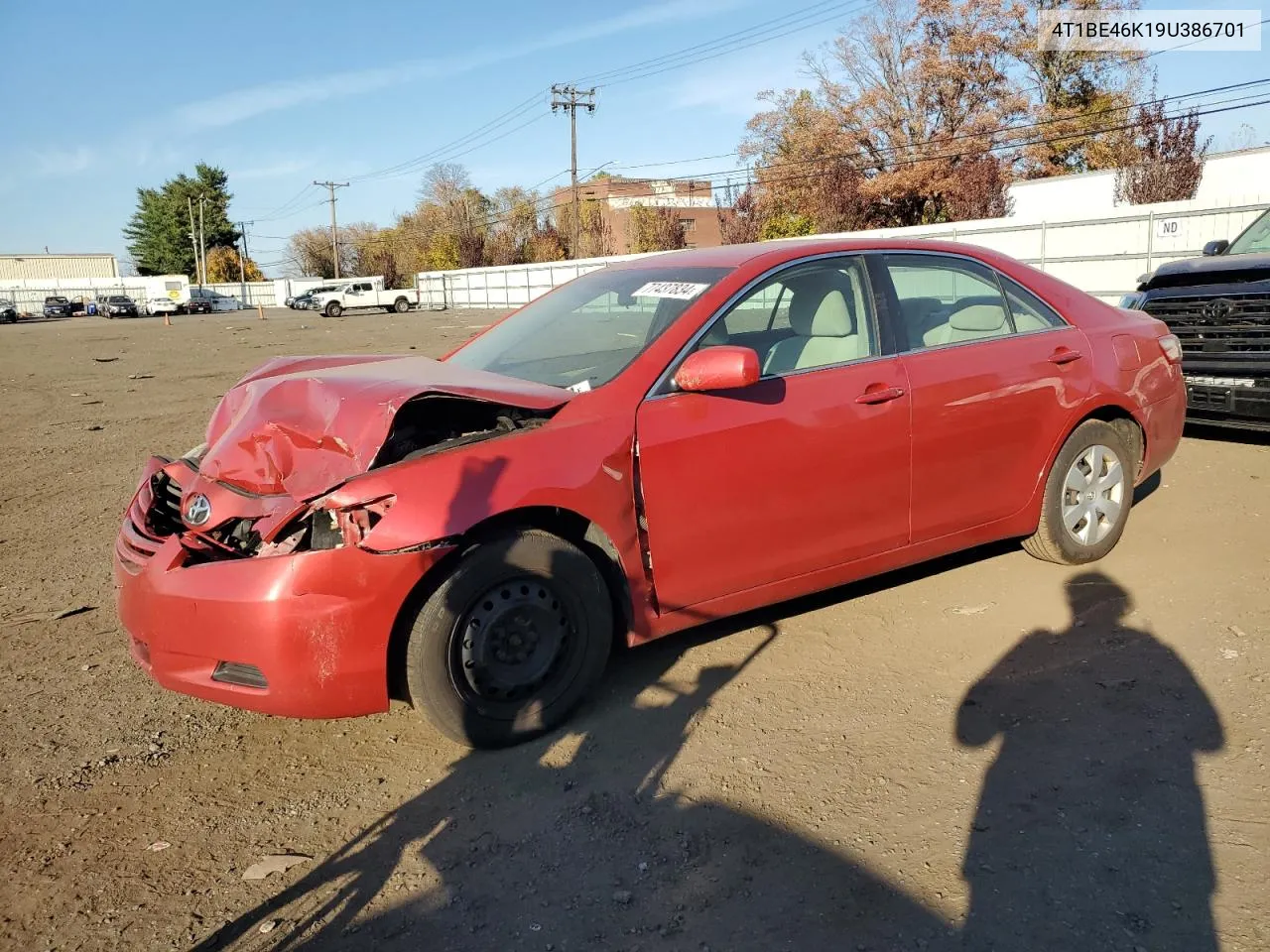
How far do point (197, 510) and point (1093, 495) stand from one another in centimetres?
406

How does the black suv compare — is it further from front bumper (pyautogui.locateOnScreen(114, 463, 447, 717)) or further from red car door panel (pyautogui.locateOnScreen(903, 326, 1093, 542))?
front bumper (pyautogui.locateOnScreen(114, 463, 447, 717))

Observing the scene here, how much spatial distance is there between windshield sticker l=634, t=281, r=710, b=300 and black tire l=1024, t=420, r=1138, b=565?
1.99 m

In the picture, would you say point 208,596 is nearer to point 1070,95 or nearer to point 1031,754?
point 1031,754

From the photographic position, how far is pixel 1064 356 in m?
4.43

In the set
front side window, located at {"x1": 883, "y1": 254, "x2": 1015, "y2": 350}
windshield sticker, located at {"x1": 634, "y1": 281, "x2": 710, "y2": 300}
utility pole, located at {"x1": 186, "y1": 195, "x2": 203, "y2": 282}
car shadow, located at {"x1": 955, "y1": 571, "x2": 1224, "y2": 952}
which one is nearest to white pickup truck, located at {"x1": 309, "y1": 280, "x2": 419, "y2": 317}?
utility pole, located at {"x1": 186, "y1": 195, "x2": 203, "y2": 282}

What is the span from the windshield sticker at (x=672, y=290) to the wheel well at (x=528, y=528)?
41.7 inches

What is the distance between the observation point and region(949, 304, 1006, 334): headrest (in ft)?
14.1

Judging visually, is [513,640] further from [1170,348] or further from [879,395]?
[1170,348]

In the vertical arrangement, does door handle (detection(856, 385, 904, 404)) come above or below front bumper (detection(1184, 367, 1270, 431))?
above

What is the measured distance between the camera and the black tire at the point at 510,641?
3031mm

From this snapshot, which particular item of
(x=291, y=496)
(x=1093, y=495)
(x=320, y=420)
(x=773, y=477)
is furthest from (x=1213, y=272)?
(x=291, y=496)

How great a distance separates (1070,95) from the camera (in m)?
39.5

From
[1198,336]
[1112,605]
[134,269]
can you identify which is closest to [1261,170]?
[1198,336]

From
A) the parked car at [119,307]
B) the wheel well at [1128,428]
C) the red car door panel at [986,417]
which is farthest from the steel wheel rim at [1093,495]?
the parked car at [119,307]
